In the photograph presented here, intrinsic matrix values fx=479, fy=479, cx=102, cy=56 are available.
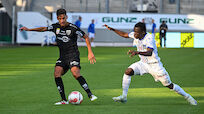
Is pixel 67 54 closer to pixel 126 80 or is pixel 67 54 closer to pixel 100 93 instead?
pixel 126 80

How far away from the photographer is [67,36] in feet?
30.2

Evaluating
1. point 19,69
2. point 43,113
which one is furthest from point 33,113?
point 19,69

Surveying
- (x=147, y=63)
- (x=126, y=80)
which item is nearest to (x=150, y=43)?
(x=147, y=63)

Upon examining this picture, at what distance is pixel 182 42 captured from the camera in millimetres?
40531

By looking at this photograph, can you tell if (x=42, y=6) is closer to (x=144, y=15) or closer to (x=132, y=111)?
(x=144, y=15)

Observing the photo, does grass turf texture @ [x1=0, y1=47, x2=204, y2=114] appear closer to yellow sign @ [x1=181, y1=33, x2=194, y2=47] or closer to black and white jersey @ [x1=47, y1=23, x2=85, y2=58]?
black and white jersey @ [x1=47, y1=23, x2=85, y2=58]

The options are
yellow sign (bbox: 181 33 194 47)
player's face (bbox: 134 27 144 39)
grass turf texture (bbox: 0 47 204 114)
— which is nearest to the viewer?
grass turf texture (bbox: 0 47 204 114)

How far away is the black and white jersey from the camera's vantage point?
30.1 feet

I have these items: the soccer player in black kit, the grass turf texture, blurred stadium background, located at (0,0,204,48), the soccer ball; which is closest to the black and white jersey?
the soccer player in black kit

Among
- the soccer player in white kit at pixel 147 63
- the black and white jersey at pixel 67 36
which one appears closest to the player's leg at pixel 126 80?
the soccer player in white kit at pixel 147 63

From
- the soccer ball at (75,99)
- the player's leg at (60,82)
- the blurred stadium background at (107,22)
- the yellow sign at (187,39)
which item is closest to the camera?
the soccer ball at (75,99)

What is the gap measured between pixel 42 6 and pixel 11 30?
4485 mm

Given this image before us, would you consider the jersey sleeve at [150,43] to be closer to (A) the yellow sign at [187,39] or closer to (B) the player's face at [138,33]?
(B) the player's face at [138,33]

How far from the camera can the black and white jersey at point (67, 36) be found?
9172 millimetres
